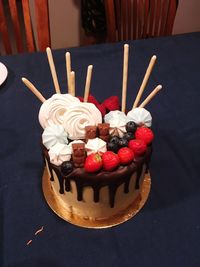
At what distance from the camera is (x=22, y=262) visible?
2.50 feet

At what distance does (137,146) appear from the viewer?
2.43 feet

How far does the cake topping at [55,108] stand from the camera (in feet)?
2.56

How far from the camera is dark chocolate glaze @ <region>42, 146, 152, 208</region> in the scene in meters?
0.73

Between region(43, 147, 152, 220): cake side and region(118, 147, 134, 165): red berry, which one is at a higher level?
region(118, 147, 134, 165): red berry

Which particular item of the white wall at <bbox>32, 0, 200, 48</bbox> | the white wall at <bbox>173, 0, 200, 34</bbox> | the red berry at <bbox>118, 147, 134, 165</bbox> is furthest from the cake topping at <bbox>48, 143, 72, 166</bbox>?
the white wall at <bbox>173, 0, 200, 34</bbox>

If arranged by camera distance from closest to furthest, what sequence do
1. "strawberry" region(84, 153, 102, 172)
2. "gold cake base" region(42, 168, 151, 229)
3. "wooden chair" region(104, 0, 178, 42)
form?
"strawberry" region(84, 153, 102, 172) → "gold cake base" region(42, 168, 151, 229) → "wooden chair" region(104, 0, 178, 42)

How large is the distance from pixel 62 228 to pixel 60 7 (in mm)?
1950

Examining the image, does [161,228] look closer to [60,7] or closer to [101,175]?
[101,175]

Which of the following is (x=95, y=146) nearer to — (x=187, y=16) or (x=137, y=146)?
(x=137, y=146)

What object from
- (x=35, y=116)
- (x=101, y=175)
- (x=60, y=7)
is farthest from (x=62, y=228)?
(x=60, y=7)

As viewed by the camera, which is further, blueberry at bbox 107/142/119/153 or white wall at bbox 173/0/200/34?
white wall at bbox 173/0/200/34

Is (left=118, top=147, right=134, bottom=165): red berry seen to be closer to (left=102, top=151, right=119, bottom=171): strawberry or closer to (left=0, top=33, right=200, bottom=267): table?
(left=102, top=151, right=119, bottom=171): strawberry

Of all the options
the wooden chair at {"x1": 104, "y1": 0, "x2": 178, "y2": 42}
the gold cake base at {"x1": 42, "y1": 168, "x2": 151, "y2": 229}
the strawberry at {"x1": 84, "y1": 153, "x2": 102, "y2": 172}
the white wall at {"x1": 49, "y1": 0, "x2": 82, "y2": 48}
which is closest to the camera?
the strawberry at {"x1": 84, "y1": 153, "x2": 102, "y2": 172}

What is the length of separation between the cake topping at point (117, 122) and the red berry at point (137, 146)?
4 cm
